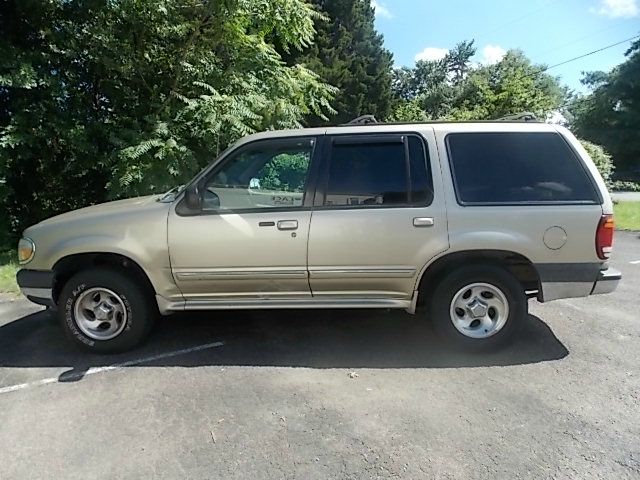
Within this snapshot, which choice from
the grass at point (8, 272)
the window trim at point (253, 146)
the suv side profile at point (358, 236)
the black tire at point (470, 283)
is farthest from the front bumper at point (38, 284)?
the black tire at point (470, 283)

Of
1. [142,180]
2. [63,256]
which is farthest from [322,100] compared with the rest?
[63,256]

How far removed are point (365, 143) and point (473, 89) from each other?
35599 mm

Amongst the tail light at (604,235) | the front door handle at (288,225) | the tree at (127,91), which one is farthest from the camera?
the tree at (127,91)

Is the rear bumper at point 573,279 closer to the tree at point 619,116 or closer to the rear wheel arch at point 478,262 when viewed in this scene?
the rear wheel arch at point 478,262

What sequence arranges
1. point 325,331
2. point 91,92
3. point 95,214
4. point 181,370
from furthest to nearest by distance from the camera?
point 91,92
point 325,331
point 95,214
point 181,370

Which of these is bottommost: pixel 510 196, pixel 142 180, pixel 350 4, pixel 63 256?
pixel 63 256

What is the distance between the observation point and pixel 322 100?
10.3 metres

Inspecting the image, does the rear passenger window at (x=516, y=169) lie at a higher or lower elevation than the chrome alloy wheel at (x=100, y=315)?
higher

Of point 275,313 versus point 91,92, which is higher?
point 91,92

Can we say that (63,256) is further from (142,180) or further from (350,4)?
(350,4)

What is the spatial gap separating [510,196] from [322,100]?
24.8 ft

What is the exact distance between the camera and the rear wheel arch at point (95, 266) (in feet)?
12.2

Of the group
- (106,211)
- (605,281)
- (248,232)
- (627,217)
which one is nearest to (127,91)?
(106,211)

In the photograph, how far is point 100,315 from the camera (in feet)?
12.4
